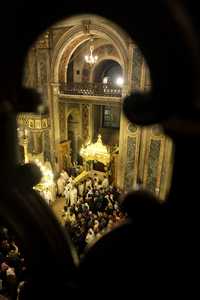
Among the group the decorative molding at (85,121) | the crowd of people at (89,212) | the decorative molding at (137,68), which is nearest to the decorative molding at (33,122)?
the decorative molding at (85,121)

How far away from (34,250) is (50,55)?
1396 cm

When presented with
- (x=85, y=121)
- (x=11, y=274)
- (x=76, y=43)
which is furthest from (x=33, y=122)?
(x=11, y=274)

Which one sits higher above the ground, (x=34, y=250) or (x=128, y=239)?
(x=128, y=239)

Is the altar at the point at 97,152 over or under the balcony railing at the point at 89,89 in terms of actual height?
under

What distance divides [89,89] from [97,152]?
3.54 m

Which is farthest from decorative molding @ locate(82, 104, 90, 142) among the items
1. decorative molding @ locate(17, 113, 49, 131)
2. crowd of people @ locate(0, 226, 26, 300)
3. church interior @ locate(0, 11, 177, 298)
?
crowd of people @ locate(0, 226, 26, 300)

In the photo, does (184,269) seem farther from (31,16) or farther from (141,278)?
(31,16)

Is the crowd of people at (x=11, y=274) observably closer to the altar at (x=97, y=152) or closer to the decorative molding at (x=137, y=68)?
the altar at (x=97, y=152)

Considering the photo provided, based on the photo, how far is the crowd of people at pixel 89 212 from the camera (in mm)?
7902

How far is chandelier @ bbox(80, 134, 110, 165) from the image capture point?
45.5 feet

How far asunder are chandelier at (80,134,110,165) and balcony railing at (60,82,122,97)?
8.01ft

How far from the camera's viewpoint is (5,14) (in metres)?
1.03

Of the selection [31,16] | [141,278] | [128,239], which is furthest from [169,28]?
[141,278]

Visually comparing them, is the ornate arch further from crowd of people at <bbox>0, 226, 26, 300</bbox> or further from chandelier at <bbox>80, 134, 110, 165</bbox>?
crowd of people at <bbox>0, 226, 26, 300</bbox>
